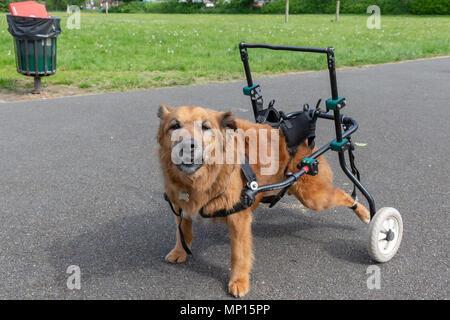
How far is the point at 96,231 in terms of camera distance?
13.0ft

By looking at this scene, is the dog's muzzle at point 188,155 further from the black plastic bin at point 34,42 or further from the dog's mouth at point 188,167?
the black plastic bin at point 34,42

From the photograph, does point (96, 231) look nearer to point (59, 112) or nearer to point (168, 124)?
point (168, 124)

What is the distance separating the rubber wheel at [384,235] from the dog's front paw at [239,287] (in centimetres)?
100

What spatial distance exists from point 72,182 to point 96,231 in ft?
4.32

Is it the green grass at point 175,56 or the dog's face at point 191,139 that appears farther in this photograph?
the green grass at point 175,56

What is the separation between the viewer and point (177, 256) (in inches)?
137

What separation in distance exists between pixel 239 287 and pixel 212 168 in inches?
34.9

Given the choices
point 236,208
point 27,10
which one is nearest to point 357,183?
point 236,208

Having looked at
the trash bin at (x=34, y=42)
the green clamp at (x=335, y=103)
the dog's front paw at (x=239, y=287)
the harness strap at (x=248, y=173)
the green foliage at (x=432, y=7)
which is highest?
the green foliage at (x=432, y=7)

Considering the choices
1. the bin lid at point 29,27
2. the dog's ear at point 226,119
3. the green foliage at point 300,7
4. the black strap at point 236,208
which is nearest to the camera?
the dog's ear at point 226,119

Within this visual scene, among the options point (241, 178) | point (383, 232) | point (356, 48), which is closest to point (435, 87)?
point (356, 48)

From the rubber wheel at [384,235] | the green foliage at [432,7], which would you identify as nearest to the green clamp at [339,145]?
the rubber wheel at [384,235]

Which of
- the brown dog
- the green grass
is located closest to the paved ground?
the brown dog

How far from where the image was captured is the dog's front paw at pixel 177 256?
3479 millimetres
